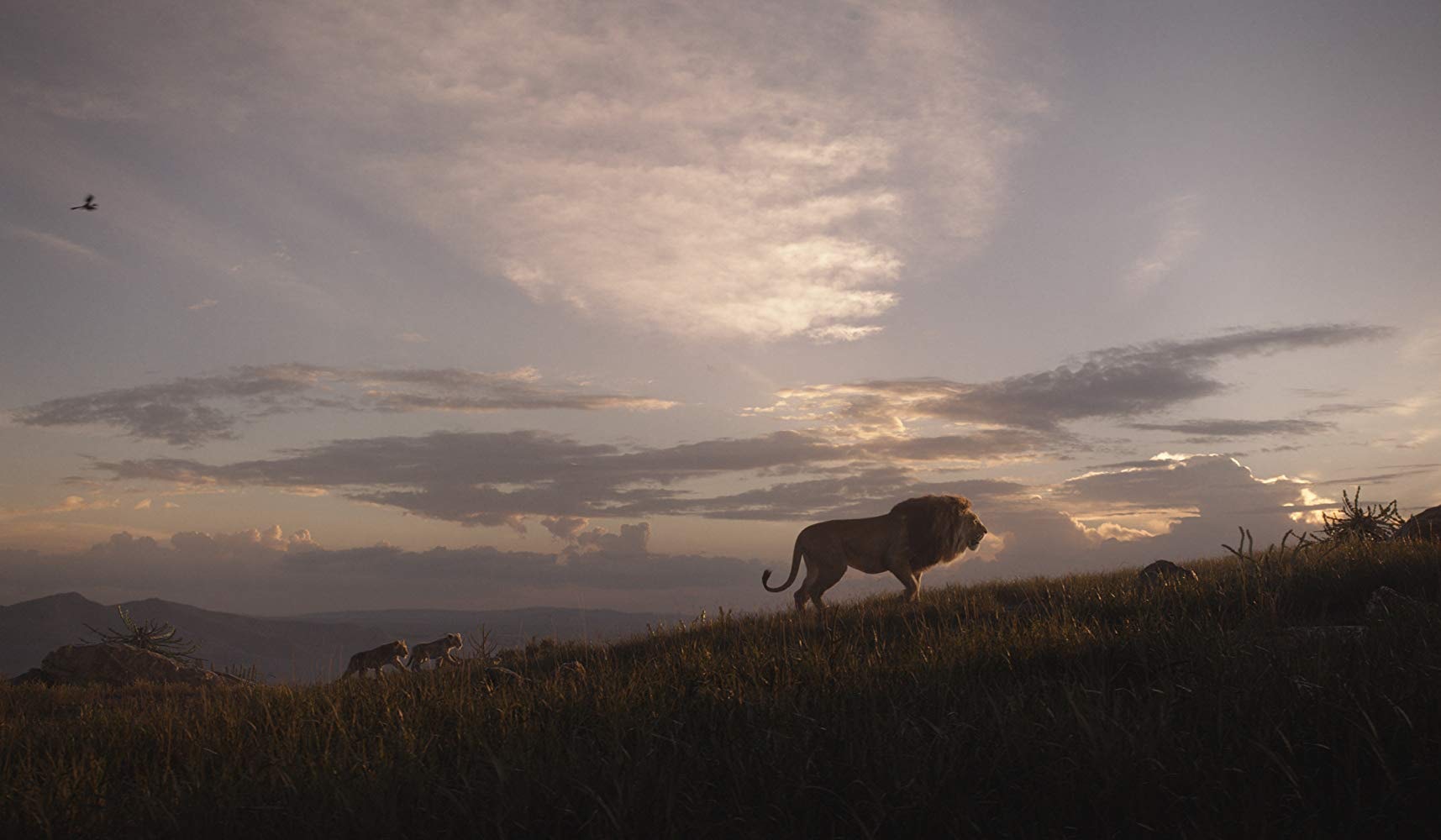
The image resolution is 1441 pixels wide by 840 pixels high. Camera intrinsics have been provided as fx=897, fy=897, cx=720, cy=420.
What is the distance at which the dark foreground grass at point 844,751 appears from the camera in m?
3.45

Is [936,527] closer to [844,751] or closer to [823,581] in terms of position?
[823,581]

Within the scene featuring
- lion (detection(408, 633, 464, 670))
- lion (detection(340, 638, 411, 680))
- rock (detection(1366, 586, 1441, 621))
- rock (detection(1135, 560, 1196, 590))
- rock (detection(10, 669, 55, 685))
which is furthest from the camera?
rock (detection(10, 669, 55, 685))

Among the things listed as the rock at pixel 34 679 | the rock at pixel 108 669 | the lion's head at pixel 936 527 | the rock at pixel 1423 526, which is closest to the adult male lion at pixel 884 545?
the lion's head at pixel 936 527

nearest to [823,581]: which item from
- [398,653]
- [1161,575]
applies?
[1161,575]

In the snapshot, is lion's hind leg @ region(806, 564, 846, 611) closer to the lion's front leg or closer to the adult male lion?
the adult male lion

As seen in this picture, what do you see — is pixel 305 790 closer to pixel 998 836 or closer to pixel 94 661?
pixel 998 836

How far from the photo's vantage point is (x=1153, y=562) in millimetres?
12992

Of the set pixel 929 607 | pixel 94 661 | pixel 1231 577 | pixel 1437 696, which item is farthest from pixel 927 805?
pixel 94 661

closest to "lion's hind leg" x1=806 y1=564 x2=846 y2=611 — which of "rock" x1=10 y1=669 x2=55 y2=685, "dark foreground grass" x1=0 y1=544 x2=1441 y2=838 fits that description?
"dark foreground grass" x1=0 y1=544 x2=1441 y2=838

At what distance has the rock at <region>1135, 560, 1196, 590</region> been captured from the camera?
9875 millimetres

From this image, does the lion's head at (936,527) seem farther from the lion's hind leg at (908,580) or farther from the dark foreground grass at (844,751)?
the dark foreground grass at (844,751)

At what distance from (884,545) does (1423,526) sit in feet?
26.0

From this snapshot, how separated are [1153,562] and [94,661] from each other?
16.8 meters

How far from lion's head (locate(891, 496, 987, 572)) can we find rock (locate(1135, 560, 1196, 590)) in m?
3.00
